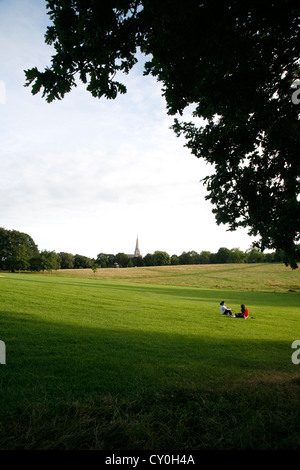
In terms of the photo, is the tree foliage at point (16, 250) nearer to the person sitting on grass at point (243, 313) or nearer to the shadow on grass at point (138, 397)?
the person sitting on grass at point (243, 313)

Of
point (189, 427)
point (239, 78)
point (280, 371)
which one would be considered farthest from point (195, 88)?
point (280, 371)

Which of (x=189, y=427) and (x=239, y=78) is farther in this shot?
(x=239, y=78)

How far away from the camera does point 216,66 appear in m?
4.54

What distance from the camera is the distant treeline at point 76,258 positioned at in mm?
86188

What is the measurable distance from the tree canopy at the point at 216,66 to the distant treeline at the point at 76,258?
44.0 metres

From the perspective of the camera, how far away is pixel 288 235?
7.03 m

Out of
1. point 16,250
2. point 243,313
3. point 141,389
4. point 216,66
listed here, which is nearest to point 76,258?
point 16,250

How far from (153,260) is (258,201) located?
135m

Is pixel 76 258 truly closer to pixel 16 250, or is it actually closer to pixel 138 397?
pixel 16 250

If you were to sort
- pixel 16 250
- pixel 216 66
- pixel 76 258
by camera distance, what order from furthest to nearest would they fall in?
pixel 76 258, pixel 16 250, pixel 216 66

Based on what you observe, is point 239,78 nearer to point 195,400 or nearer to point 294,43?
point 294,43

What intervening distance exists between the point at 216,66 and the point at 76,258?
142219 mm

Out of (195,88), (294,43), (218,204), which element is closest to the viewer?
(195,88)

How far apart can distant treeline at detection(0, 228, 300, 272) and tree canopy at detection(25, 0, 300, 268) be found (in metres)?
44.0
